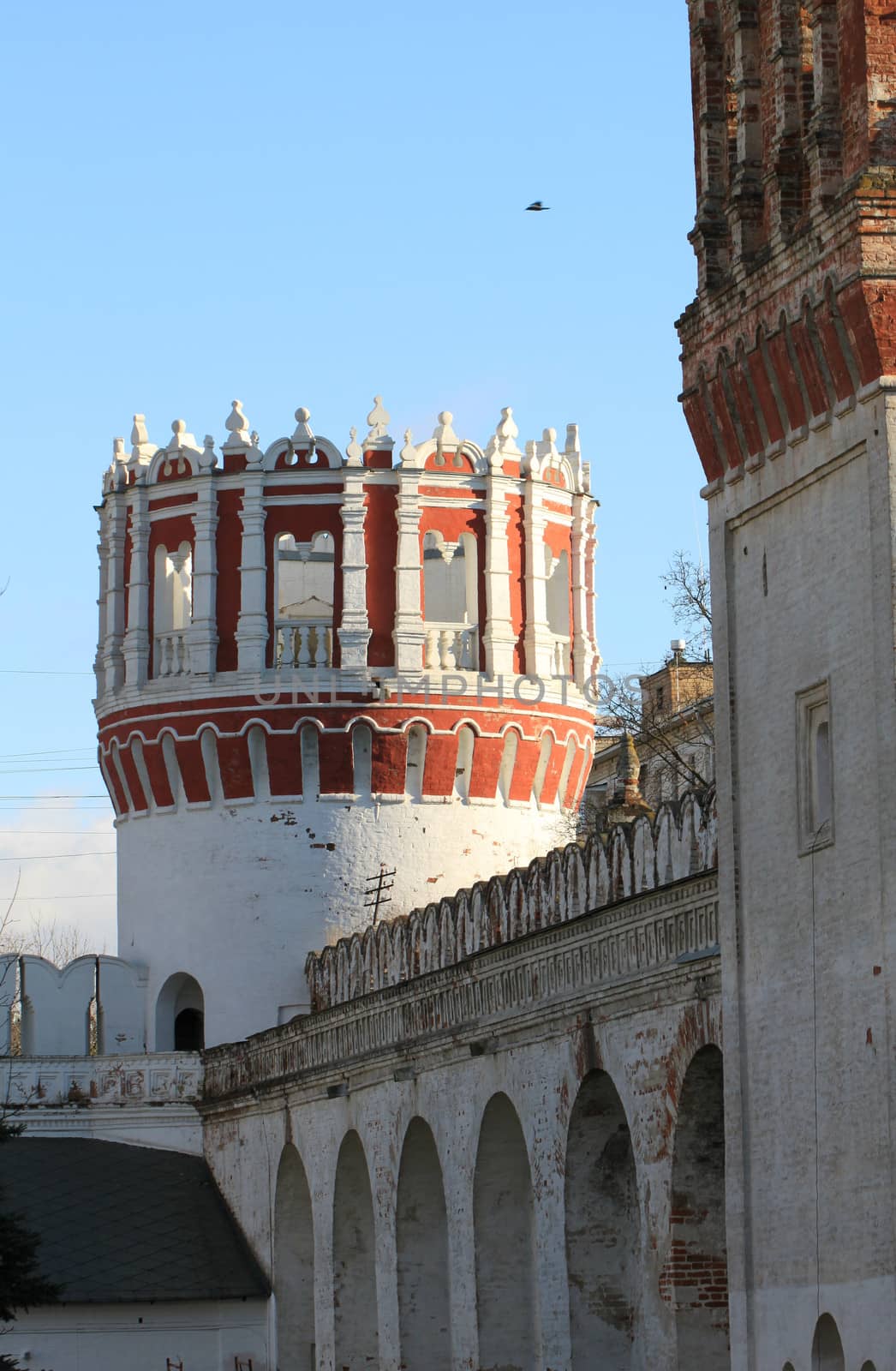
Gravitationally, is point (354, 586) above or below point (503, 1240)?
above

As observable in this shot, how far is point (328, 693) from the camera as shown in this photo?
1337 inches

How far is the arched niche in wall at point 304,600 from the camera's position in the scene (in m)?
34.3

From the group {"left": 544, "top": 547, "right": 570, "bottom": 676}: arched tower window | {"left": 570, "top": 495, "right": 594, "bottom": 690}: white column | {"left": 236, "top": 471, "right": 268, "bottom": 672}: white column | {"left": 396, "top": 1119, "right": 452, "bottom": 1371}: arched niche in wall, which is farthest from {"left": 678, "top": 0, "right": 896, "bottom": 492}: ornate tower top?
{"left": 570, "top": 495, "right": 594, "bottom": 690}: white column

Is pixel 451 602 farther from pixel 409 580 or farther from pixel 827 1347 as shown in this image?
pixel 827 1347

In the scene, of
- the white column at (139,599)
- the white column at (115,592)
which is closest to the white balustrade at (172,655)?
the white column at (139,599)

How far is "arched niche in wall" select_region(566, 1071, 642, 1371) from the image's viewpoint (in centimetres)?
2272

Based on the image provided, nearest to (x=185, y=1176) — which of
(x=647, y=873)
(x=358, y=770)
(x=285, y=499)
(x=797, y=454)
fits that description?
(x=358, y=770)

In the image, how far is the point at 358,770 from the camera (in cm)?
3412

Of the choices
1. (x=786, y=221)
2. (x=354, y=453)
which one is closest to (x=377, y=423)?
(x=354, y=453)

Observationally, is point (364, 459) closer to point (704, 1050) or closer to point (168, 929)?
point (168, 929)

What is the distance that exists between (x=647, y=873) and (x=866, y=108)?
6.94m

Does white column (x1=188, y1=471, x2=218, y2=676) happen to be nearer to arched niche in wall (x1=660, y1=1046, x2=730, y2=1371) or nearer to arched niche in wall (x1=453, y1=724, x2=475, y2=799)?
arched niche in wall (x1=453, y1=724, x2=475, y2=799)

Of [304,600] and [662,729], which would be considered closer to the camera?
[304,600]

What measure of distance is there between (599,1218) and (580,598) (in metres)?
13.7
